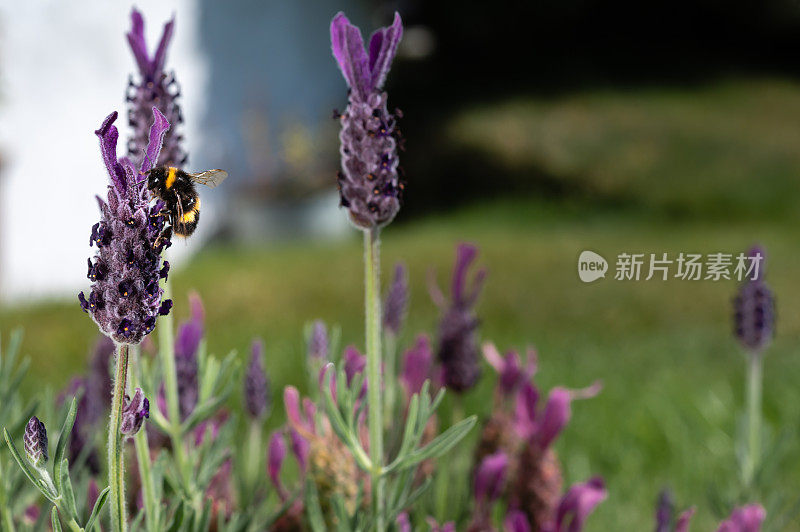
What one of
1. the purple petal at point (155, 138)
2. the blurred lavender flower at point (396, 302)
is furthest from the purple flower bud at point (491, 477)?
the purple petal at point (155, 138)

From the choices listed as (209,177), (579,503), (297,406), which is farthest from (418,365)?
(209,177)

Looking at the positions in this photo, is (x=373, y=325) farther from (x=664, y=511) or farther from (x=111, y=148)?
(x=664, y=511)

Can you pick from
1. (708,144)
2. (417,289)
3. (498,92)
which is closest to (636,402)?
(417,289)

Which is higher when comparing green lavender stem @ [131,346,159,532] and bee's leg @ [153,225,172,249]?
bee's leg @ [153,225,172,249]

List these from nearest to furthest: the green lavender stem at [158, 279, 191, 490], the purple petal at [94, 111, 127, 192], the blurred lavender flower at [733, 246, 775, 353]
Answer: the purple petal at [94, 111, 127, 192]
the green lavender stem at [158, 279, 191, 490]
the blurred lavender flower at [733, 246, 775, 353]

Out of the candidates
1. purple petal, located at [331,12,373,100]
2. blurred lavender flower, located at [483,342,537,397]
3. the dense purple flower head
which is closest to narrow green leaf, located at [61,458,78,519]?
the dense purple flower head

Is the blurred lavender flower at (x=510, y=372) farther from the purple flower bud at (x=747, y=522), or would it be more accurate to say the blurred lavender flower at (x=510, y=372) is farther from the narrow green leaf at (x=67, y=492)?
the narrow green leaf at (x=67, y=492)

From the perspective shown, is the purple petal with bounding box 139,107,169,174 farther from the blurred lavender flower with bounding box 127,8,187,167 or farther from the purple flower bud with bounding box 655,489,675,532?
the purple flower bud with bounding box 655,489,675,532

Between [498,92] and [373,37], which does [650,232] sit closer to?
[498,92]
